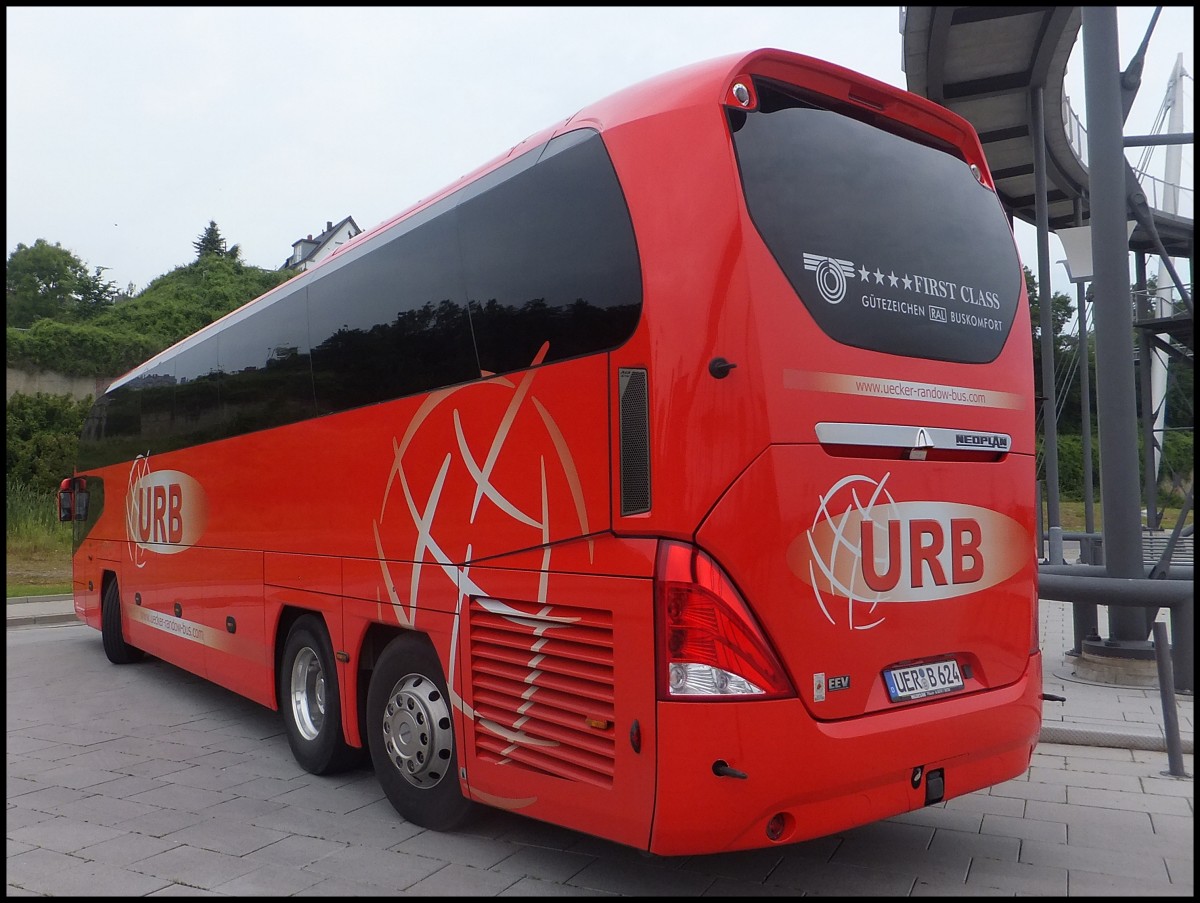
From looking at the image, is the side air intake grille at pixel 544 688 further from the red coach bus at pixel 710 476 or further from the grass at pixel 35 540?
the grass at pixel 35 540

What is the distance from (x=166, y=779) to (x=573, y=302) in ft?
14.6

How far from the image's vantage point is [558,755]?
167 inches

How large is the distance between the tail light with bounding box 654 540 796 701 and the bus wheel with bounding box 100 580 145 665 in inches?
384

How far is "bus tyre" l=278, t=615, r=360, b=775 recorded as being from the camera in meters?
6.36

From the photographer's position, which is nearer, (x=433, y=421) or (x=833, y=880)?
(x=833, y=880)

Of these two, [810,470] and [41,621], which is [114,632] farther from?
[810,470]

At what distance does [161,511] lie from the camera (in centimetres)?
992

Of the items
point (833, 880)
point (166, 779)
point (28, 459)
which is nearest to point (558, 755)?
point (833, 880)

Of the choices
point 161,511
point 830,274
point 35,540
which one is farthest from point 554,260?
point 35,540

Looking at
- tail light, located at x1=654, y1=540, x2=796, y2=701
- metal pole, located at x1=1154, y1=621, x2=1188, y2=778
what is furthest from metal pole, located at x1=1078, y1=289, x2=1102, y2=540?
tail light, located at x1=654, y1=540, x2=796, y2=701

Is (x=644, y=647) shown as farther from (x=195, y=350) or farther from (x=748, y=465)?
(x=195, y=350)

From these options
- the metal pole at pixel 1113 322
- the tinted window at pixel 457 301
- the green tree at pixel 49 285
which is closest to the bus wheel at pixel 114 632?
the tinted window at pixel 457 301

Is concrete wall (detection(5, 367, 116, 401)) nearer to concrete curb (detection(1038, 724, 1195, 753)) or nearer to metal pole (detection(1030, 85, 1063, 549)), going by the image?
metal pole (detection(1030, 85, 1063, 549))

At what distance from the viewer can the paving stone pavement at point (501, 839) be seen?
4.45 metres
